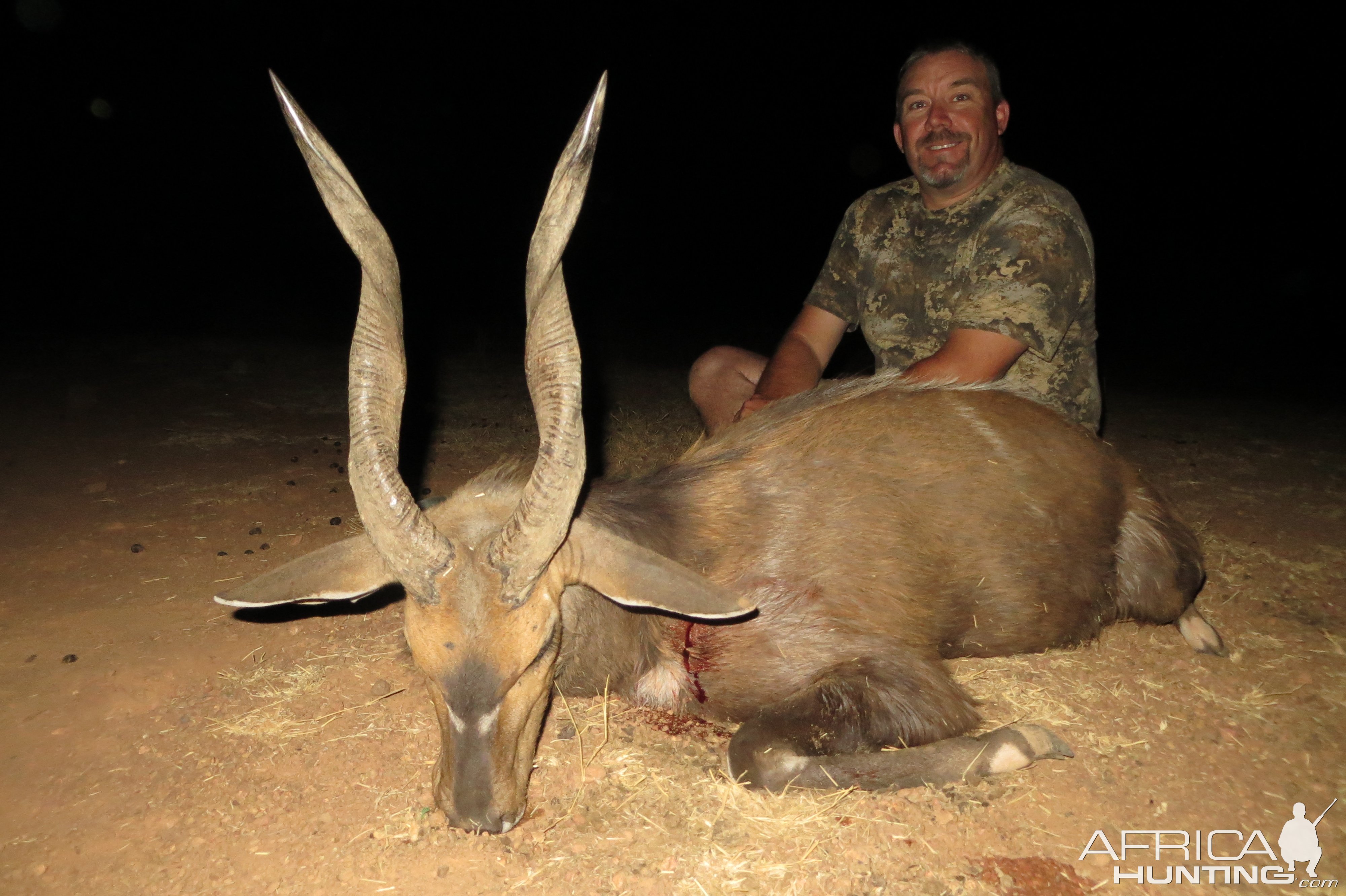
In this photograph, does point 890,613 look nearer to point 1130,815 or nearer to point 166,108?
point 1130,815

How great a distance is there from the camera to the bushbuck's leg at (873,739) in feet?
→ 9.04

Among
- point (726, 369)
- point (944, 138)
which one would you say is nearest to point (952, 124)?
point (944, 138)

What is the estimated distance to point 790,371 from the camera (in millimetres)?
4938

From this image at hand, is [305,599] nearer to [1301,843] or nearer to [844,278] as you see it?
[1301,843]

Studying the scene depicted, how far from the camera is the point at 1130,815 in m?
2.69

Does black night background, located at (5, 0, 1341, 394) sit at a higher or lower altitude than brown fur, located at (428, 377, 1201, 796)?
higher

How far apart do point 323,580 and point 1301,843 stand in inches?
123

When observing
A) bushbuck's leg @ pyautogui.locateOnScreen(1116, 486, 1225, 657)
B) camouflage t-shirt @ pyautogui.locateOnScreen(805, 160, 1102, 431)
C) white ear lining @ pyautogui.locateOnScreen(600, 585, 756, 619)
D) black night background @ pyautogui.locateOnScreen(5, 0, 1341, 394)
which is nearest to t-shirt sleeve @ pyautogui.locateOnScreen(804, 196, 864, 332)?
camouflage t-shirt @ pyautogui.locateOnScreen(805, 160, 1102, 431)

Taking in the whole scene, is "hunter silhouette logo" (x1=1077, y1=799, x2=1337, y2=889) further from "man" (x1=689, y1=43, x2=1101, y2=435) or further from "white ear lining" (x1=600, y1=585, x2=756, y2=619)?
"man" (x1=689, y1=43, x2=1101, y2=435)

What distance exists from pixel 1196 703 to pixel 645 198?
28367 mm

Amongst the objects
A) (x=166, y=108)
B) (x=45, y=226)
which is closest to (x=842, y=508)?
(x=45, y=226)

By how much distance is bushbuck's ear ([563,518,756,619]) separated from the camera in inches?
96.0

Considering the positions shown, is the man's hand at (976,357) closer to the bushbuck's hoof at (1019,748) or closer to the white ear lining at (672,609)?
the bushbuck's hoof at (1019,748)

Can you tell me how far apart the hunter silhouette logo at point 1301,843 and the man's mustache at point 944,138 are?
3.45m
